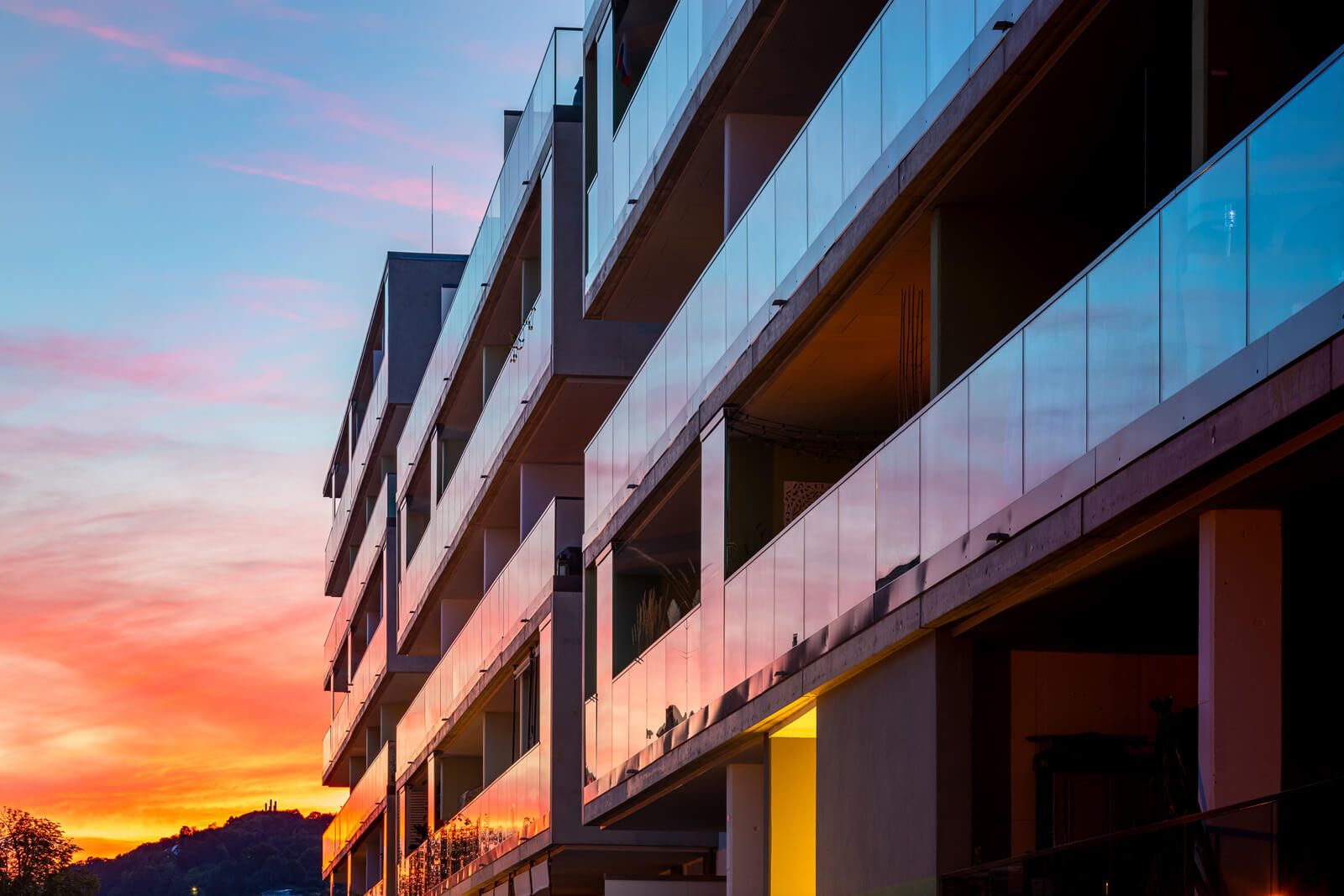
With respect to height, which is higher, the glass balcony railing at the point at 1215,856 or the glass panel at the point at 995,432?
the glass panel at the point at 995,432

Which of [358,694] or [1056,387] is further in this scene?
[358,694]

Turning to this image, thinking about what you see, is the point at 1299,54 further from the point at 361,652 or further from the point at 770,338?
the point at 361,652

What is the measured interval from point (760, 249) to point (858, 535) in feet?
14.0

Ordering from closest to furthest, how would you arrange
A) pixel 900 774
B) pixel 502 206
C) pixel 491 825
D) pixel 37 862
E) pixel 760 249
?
1. pixel 900 774
2. pixel 760 249
3. pixel 491 825
4. pixel 502 206
5. pixel 37 862

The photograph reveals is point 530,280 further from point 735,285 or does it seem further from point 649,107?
point 735,285

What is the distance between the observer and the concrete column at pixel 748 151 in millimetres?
22891

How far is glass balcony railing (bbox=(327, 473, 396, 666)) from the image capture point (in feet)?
183

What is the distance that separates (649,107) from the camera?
82.8 feet

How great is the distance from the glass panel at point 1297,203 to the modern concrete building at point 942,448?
22 mm

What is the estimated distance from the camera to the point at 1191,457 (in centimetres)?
1118

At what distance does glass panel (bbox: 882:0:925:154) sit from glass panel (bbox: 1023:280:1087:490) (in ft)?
10.8

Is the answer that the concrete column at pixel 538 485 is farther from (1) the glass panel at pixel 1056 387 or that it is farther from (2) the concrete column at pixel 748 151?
(1) the glass panel at pixel 1056 387

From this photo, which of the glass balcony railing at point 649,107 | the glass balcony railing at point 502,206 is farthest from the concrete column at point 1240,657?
the glass balcony railing at point 502,206

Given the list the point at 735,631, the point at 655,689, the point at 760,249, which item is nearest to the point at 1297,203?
the point at 760,249
